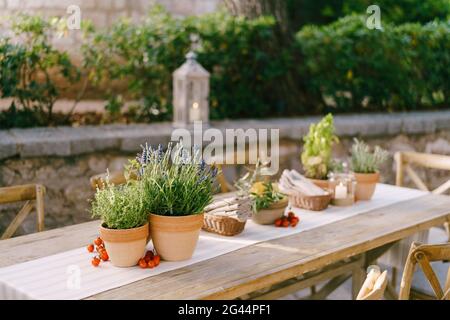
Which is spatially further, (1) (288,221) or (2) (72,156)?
(2) (72,156)

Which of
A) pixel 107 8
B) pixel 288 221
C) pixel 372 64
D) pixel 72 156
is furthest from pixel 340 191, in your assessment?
pixel 107 8

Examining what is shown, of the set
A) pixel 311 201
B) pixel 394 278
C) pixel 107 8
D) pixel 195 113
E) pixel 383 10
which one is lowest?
pixel 394 278

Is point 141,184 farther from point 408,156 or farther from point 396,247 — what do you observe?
point 408,156

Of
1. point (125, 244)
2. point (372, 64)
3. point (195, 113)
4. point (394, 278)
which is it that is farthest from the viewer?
point (372, 64)

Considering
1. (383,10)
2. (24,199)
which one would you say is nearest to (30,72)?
(24,199)

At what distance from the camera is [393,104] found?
236 inches

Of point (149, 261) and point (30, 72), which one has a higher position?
point (30, 72)

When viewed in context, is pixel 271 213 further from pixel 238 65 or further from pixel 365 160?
pixel 238 65

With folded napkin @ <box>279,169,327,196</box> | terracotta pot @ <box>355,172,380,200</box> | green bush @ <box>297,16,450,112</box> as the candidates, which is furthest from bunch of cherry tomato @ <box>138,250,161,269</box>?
green bush @ <box>297,16,450,112</box>

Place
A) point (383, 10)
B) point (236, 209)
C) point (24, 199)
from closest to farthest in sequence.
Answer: point (236, 209)
point (24, 199)
point (383, 10)

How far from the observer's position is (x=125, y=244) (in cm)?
210

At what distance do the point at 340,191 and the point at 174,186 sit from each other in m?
1.06

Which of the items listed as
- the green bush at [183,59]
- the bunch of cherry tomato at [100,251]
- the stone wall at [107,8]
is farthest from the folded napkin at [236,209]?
the stone wall at [107,8]
